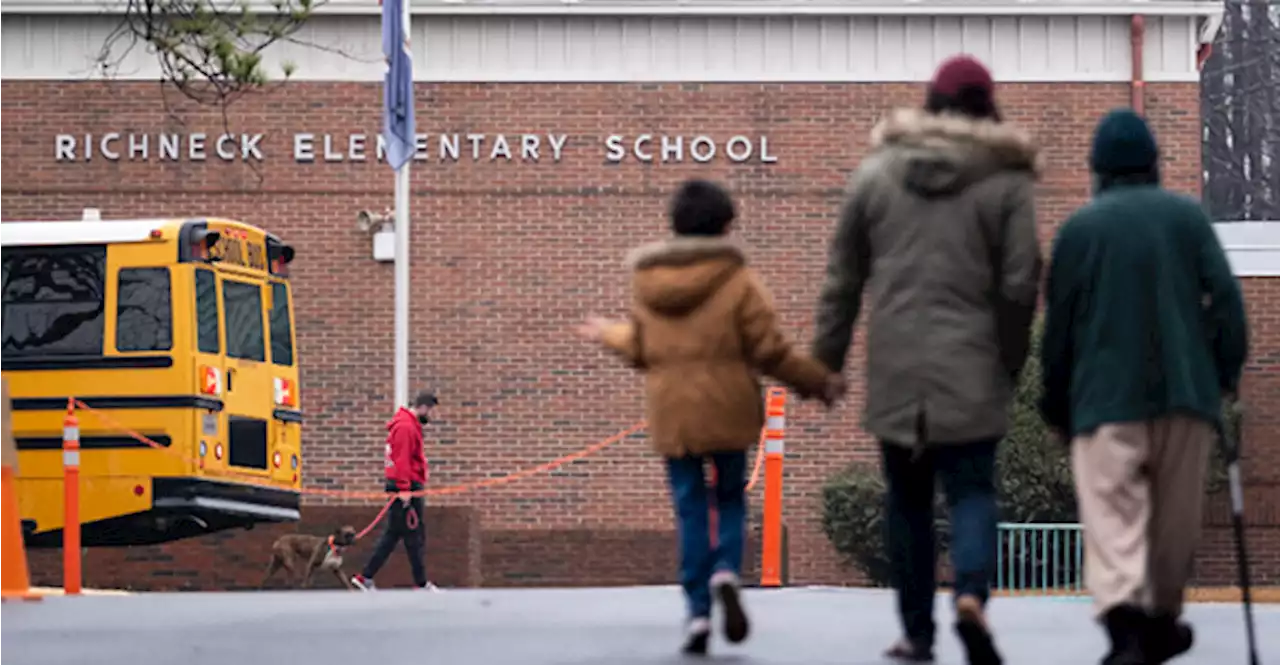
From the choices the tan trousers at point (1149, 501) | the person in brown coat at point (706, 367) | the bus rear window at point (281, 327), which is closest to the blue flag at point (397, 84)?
the bus rear window at point (281, 327)

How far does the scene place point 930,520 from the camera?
8.08 metres

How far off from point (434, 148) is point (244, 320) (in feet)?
19.4

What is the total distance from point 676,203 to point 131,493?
41.8ft

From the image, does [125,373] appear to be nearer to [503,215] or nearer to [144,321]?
[144,321]

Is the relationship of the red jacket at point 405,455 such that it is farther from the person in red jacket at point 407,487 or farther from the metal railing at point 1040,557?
the metal railing at point 1040,557

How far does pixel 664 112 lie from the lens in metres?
27.1

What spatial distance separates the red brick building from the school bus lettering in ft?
16.3

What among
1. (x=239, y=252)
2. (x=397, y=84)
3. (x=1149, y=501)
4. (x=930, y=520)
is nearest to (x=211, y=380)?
(x=239, y=252)

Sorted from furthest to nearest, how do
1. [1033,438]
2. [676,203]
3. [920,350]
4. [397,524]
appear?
[1033,438] → [397,524] → [676,203] → [920,350]

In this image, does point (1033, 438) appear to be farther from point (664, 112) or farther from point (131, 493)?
point (131, 493)

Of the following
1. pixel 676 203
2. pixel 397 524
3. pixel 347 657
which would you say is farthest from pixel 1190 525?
pixel 397 524

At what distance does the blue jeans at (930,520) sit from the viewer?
25.4 feet

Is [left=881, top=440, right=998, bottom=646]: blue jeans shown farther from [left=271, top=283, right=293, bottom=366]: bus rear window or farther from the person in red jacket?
[left=271, top=283, right=293, bottom=366]: bus rear window

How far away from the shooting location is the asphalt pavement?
909 cm
